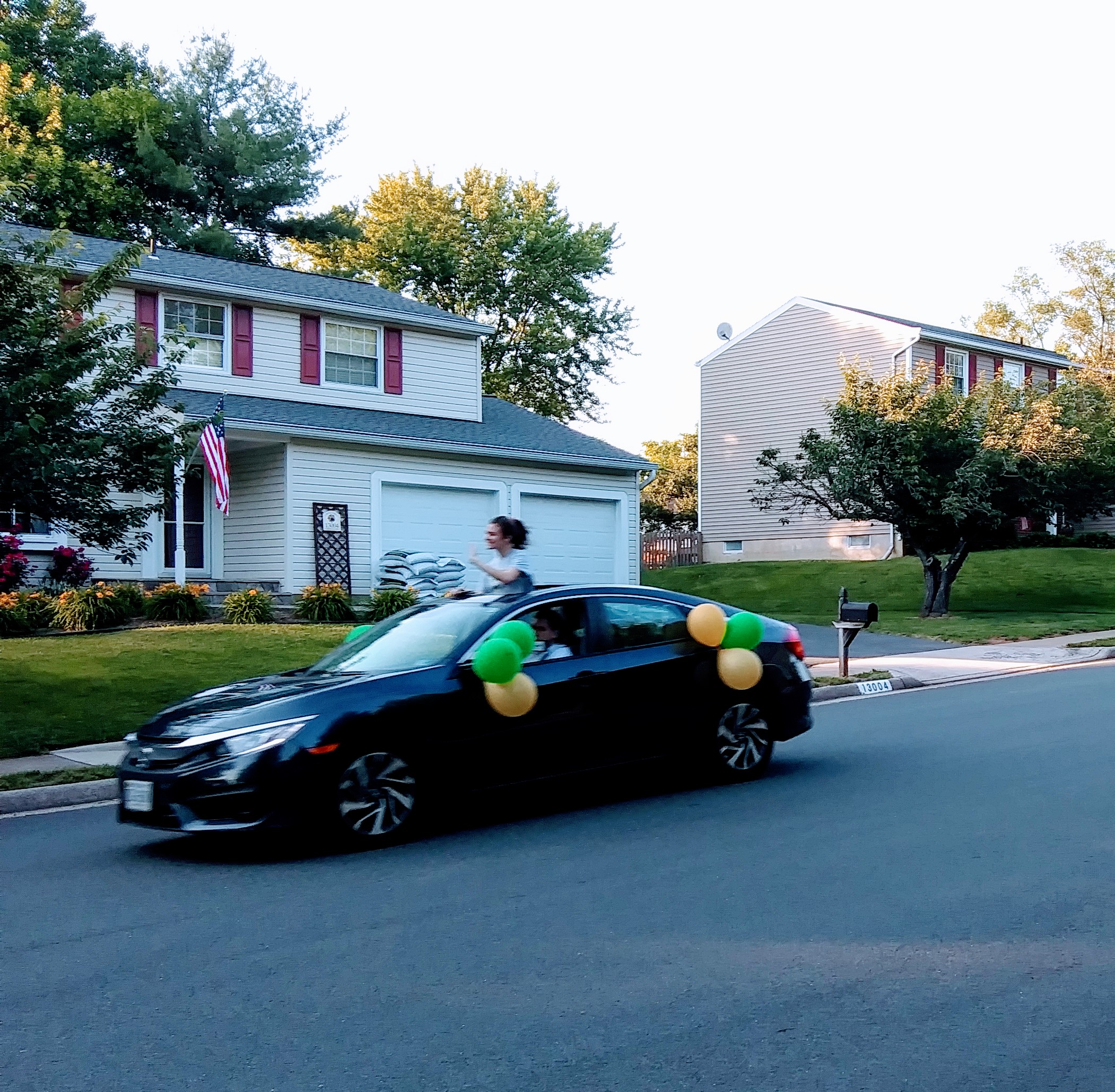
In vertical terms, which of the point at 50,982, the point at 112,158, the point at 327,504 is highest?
the point at 112,158

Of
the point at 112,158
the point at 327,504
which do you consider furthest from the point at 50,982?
the point at 112,158

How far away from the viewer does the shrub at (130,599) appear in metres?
18.6

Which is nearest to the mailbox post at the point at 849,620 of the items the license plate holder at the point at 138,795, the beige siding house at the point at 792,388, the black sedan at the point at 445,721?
the black sedan at the point at 445,721

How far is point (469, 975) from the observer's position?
502 cm

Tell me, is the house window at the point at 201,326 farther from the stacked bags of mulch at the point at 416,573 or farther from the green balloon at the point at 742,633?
the green balloon at the point at 742,633

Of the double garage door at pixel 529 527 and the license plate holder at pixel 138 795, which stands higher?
the double garage door at pixel 529 527

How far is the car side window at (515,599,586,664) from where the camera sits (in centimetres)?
828

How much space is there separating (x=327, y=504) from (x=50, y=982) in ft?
59.3

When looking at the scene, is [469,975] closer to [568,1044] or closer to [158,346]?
[568,1044]

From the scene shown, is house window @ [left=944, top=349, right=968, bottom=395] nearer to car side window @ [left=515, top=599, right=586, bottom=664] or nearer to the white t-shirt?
the white t-shirt

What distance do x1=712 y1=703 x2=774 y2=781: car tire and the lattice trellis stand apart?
14.2 meters

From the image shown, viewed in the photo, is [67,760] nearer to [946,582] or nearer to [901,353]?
[946,582]

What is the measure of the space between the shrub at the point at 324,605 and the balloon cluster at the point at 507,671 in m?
12.8

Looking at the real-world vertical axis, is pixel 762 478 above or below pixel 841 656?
above
